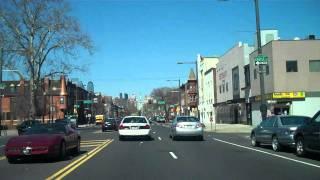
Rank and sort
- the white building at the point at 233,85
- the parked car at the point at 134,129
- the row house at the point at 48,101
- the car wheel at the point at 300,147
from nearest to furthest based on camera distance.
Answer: the car wheel at the point at 300,147
the parked car at the point at 134,129
the white building at the point at 233,85
the row house at the point at 48,101

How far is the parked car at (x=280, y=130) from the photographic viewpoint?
22.0 meters

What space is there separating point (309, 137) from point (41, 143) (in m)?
8.84

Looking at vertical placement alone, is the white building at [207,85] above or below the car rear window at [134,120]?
above

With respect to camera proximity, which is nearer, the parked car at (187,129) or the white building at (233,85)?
the parked car at (187,129)

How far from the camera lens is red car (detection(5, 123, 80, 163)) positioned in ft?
60.6

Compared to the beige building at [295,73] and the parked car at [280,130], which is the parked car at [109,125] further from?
the parked car at [280,130]

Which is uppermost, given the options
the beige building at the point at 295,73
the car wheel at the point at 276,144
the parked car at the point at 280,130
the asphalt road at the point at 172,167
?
the beige building at the point at 295,73

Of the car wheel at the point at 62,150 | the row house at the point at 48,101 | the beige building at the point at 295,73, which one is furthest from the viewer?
the row house at the point at 48,101

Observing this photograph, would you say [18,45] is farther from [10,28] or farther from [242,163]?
[242,163]

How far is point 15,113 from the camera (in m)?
118

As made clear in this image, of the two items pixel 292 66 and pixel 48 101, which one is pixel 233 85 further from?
pixel 48 101

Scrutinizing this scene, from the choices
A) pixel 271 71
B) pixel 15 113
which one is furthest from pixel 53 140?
pixel 15 113

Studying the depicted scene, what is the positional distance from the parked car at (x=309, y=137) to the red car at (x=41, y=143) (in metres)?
8.29

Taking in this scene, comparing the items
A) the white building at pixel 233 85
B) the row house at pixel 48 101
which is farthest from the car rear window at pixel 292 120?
the row house at pixel 48 101
